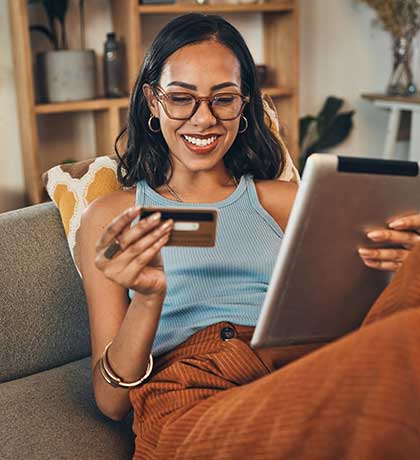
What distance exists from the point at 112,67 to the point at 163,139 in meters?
1.44

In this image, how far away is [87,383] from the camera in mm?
1460

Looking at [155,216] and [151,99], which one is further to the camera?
[151,99]

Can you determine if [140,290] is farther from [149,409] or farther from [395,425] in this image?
[395,425]

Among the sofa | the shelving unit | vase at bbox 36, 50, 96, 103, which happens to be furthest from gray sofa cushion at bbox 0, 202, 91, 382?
vase at bbox 36, 50, 96, 103

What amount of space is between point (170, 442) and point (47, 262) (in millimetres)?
566

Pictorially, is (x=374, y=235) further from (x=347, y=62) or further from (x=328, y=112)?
(x=347, y=62)

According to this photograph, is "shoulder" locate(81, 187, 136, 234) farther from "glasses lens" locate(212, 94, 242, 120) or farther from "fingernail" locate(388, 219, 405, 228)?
"fingernail" locate(388, 219, 405, 228)

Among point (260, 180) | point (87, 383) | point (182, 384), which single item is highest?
point (260, 180)

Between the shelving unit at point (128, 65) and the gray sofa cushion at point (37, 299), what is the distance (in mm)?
1144

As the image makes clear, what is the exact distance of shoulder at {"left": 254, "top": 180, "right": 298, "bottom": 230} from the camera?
149cm

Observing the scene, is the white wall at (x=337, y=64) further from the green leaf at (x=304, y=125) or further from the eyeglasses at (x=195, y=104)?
the eyeglasses at (x=195, y=104)

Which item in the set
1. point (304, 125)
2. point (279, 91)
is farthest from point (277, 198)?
point (304, 125)

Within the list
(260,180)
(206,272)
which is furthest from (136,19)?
(206,272)

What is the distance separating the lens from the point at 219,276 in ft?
4.47
